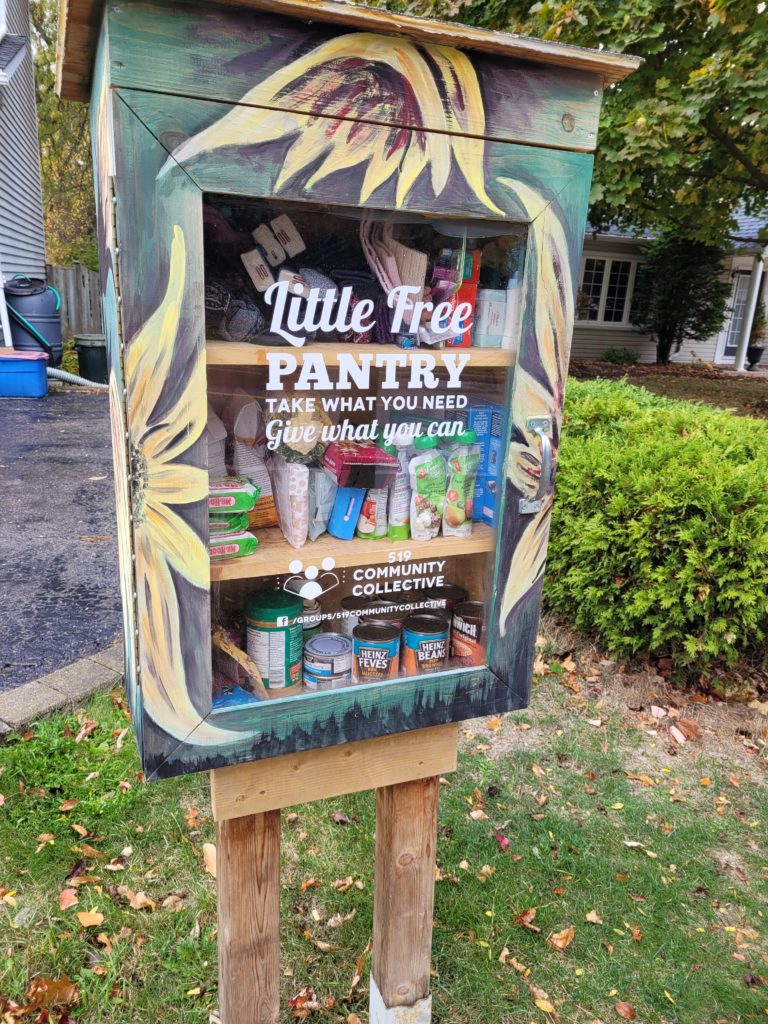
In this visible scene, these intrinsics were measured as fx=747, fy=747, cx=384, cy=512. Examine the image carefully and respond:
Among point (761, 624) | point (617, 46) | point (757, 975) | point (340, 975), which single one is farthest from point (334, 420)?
point (617, 46)

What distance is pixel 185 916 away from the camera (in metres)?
2.34

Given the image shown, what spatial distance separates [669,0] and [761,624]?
625 centimetres

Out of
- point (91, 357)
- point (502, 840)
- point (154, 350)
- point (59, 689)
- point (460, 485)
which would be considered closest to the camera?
point (154, 350)

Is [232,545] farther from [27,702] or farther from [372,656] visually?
[27,702]

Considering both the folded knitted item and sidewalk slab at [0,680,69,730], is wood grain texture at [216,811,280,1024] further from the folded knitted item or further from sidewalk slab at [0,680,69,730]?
sidewalk slab at [0,680,69,730]

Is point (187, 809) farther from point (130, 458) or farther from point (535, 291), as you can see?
point (535, 291)

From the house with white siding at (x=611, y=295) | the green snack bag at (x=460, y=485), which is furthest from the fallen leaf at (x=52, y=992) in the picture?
the house with white siding at (x=611, y=295)

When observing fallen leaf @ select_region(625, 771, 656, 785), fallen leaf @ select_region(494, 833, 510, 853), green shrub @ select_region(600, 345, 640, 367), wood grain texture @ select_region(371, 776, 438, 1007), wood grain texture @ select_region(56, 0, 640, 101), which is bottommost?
fallen leaf @ select_region(494, 833, 510, 853)

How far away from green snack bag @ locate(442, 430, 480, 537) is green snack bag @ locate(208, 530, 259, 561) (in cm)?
44

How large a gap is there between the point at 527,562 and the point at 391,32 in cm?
103

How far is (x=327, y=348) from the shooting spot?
143 centimetres

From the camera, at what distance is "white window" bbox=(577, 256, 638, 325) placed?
18.7m

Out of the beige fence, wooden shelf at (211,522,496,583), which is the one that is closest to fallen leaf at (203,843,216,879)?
wooden shelf at (211,522,496,583)

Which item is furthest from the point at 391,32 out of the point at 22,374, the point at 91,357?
the point at 91,357
